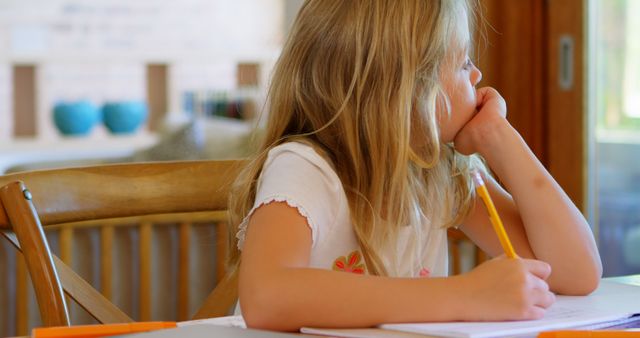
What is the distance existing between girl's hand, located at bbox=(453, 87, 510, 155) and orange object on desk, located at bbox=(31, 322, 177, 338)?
0.49 meters

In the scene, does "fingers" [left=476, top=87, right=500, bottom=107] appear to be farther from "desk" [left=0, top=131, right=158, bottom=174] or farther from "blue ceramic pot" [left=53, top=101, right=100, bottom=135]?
"blue ceramic pot" [left=53, top=101, right=100, bottom=135]

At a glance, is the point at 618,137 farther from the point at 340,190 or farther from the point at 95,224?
the point at 340,190

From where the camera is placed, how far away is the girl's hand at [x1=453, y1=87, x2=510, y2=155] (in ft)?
3.87

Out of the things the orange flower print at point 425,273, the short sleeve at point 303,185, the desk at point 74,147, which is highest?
the short sleeve at point 303,185

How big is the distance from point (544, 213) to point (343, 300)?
357mm

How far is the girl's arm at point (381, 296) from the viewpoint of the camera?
85 cm

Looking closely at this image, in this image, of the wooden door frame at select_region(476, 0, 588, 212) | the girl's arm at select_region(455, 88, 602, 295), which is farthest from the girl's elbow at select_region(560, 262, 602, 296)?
the wooden door frame at select_region(476, 0, 588, 212)

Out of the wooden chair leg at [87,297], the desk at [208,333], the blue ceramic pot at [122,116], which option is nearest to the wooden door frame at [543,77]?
the wooden chair leg at [87,297]

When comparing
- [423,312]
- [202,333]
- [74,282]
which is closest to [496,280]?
[423,312]

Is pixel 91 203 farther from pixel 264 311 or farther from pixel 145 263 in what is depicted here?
pixel 264 311

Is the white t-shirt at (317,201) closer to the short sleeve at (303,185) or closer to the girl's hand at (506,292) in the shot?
the short sleeve at (303,185)

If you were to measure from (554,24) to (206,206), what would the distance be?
1.88 meters

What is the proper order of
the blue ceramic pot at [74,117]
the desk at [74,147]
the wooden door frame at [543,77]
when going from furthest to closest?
the blue ceramic pot at [74,117], the desk at [74,147], the wooden door frame at [543,77]

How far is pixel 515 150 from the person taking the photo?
1170 mm
